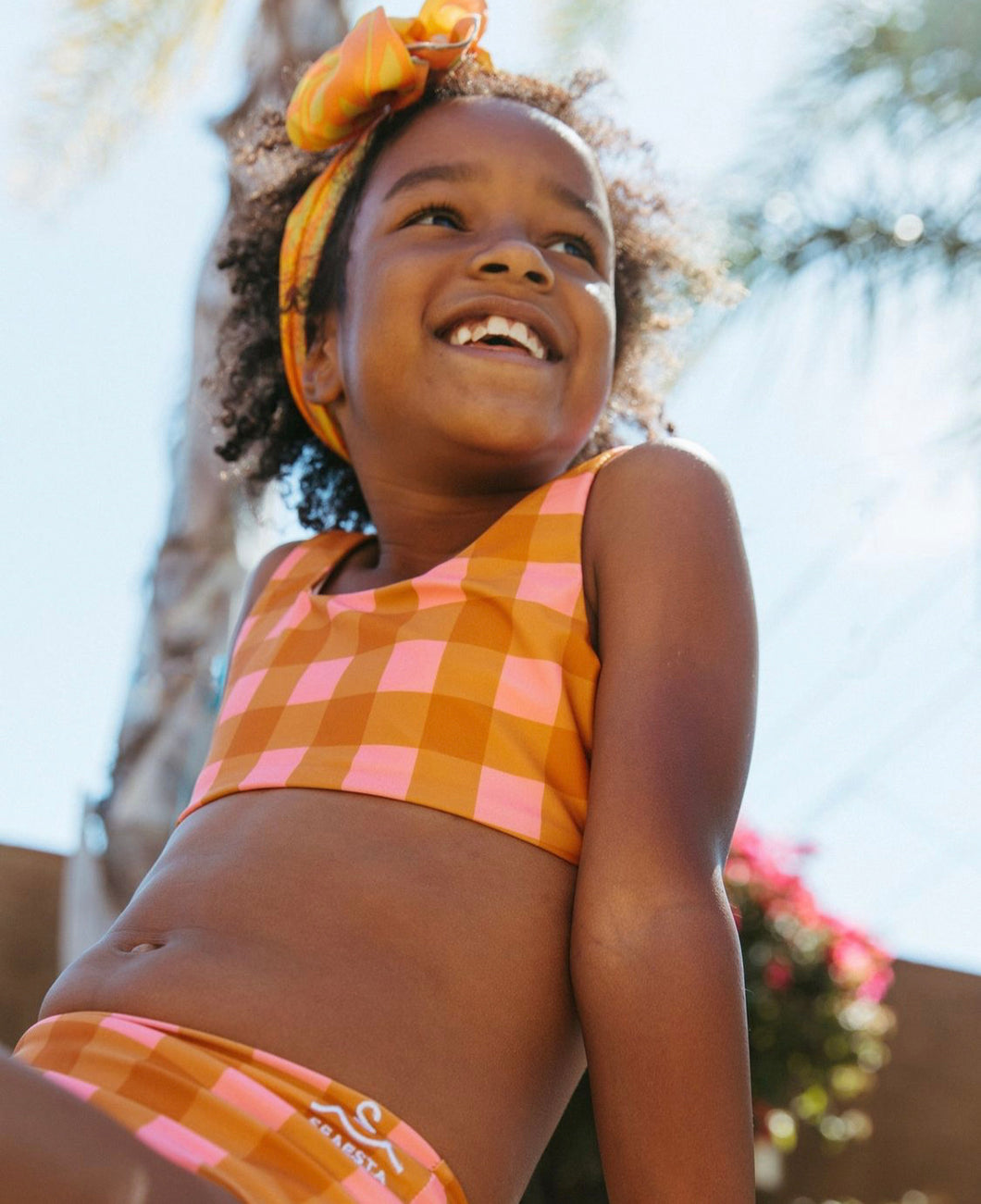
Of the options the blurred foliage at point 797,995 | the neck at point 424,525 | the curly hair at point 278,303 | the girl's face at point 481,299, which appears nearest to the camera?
the girl's face at point 481,299

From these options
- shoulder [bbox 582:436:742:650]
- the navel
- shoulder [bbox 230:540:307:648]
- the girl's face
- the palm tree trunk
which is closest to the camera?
the navel

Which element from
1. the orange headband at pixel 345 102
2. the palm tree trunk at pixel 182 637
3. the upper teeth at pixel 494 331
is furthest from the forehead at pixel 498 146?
the palm tree trunk at pixel 182 637

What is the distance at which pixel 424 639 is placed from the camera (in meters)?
1.67

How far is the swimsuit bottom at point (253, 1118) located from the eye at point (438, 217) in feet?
3.75

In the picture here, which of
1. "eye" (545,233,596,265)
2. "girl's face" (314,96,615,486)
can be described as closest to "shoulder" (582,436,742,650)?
"girl's face" (314,96,615,486)

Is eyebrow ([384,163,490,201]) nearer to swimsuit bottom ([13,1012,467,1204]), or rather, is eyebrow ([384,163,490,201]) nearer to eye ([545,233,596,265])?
eye ([545,233,596,265])

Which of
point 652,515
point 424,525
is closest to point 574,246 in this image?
point 424,525

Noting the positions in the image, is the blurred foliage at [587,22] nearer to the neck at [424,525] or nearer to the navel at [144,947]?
the neck at [424,525]

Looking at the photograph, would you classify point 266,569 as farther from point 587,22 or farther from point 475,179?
point 587,22

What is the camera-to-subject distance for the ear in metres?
2.21

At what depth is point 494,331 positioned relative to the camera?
184 centimetres

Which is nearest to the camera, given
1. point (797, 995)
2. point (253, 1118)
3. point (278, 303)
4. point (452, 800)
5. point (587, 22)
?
point (253, 1118)

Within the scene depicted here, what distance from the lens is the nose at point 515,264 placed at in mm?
1843

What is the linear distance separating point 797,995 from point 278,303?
3375 mm
